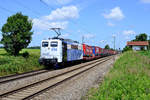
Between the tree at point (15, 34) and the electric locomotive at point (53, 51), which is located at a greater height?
the tree at point (15, 34)

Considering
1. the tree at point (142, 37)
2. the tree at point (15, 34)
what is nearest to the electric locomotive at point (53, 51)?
the tree at point (15, 34)

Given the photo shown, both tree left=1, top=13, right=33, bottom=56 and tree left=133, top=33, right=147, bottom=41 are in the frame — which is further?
tree left=133, top=33, right=147, bottom=41

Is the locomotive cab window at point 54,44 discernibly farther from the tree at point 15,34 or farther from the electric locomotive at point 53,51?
the tree at point 15,34

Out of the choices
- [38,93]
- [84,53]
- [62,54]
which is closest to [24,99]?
[38,93]

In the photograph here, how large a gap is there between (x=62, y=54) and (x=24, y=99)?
12.0 m

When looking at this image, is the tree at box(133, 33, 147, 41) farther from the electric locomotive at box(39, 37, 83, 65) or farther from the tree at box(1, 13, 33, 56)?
the electric locomotive at box(39, 37, 83, 65)

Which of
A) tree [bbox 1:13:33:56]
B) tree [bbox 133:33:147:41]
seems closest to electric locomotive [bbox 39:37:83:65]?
tree [bbox 1:13:33:56]

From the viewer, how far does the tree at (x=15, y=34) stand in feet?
105

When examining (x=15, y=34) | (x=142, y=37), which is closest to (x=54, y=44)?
(x=15, y=34)

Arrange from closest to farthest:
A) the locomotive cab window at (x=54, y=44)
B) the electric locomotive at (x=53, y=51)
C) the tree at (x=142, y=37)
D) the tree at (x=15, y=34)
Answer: the electric locomotive at (x=53, y=51) < the locomotive cab window at (x=54, y=44) < the tree at (x=15, y=34) < the tree at (x=142, y=37)

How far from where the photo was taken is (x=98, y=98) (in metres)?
6.09

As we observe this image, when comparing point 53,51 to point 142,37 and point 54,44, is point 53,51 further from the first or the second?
point 142,37

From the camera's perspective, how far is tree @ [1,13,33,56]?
32.1 m

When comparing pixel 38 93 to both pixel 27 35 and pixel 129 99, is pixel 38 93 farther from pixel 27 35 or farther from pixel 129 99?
pixel 27 35
